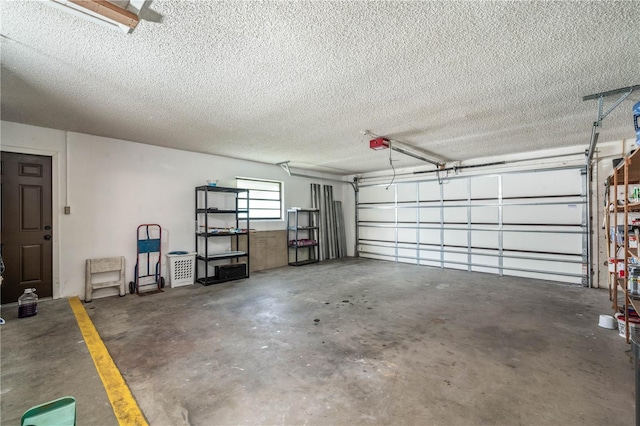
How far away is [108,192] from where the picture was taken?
4492 millimetres

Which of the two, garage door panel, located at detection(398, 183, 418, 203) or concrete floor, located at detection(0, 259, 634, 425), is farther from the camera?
garage door panel, located at detection(398, 183, 418, 203)

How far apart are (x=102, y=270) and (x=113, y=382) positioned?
2.85 metres

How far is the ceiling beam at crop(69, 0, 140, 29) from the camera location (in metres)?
1.62

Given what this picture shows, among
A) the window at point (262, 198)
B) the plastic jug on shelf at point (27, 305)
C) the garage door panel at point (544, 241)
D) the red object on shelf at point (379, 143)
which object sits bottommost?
the plastic jug on shelf at point (27, 305)

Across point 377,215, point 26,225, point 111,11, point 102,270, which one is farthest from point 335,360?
point 377,215

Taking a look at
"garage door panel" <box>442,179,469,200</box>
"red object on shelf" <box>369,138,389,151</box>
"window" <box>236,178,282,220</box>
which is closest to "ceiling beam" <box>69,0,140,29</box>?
"red object on shelf" <box>369,138,389,151</box>

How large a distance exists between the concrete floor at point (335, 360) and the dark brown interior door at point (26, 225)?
50cm

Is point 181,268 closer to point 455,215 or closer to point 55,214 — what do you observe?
point 55,214

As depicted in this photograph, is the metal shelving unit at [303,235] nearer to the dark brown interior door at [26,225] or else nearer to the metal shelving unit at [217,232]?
the metal shelving unit at [217,232]

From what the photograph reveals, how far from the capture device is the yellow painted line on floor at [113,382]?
5.61 ft

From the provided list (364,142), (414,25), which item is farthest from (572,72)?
(364,142)

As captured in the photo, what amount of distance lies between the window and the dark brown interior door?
3.09 metres

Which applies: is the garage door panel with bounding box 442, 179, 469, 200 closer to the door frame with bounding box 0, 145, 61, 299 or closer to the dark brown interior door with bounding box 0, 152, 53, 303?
the door frame with bounding box 0, 145, 61, 299

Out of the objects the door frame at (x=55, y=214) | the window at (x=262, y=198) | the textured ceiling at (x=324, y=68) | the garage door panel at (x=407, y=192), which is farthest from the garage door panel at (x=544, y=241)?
the door frame at (x=55, y=214)
